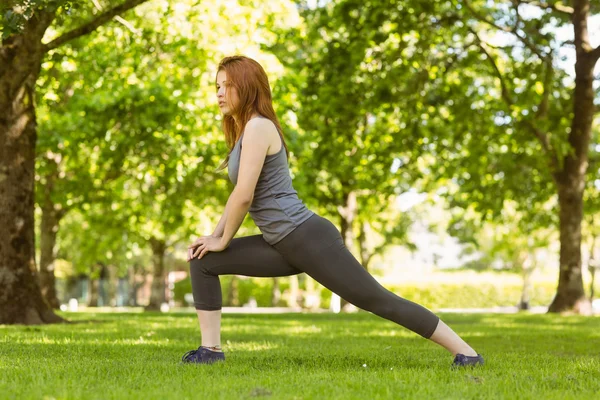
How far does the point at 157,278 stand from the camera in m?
32.9

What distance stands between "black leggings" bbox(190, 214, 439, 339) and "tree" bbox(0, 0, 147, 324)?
21.8 ft

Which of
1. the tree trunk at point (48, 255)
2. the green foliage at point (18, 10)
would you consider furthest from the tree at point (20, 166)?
the tree trunk at point (48, 255)

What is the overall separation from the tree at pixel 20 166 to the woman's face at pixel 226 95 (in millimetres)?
6229

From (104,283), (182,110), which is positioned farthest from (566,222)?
(104,283)

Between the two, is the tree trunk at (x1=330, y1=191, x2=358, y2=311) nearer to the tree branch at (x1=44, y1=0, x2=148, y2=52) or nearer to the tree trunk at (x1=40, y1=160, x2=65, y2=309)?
the tree trunk at (x1=40, y1=160, x2=65, y2=309)

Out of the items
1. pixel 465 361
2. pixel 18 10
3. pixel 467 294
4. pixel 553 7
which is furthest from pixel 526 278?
pixel 465 361

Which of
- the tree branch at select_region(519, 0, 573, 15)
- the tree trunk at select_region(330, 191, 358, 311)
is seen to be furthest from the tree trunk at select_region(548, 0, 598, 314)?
the tree trunk at select_region(330, 191, 358, 311)

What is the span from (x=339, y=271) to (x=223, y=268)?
0.84m

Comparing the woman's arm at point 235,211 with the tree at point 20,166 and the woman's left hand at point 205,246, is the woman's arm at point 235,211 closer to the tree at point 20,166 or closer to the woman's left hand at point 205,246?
the woman's left hand at point 205,246

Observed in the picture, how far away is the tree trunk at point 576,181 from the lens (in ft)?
61.8

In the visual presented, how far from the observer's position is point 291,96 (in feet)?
66.5

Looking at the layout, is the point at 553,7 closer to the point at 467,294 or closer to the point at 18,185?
the point at 18,185

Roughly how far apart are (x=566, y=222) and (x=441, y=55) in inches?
197

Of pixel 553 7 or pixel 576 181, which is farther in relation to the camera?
pixel 576 181
